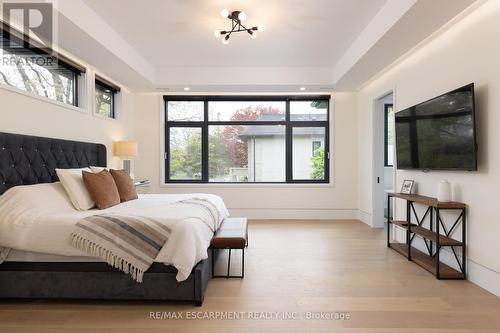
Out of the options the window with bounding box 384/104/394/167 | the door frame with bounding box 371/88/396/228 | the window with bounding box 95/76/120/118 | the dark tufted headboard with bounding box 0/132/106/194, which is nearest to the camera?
the dark tufted headboard with bounding box 0/132/106/194

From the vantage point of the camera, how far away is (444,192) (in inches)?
120

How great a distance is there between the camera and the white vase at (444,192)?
304 cm

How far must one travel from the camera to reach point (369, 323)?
214 centimetres

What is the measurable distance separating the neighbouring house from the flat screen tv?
2.14m

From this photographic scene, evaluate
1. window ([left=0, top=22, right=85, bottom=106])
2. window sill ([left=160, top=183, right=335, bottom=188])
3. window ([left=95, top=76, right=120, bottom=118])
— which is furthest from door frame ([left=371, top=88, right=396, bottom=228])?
window ([left=0, top=22, right=85, bottom=106])

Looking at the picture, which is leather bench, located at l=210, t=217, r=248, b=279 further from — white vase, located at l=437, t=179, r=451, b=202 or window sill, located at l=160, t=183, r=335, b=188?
window sill, located at l=160, t=183, r=335, b=188

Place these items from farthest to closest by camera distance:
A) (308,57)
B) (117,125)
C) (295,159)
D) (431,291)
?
(295,159), (117,125), (308,57), (431,291)

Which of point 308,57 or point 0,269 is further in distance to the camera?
point 308,57

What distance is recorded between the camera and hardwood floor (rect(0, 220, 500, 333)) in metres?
2.11

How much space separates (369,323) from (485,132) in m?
1.98

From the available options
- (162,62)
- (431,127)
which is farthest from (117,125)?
(431,127)

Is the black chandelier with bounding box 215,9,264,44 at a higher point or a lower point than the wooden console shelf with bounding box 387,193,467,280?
higher

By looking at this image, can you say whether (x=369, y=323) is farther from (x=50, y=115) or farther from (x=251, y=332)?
(x=50, y=115)

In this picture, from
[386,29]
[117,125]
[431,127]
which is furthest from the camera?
[117,125]
